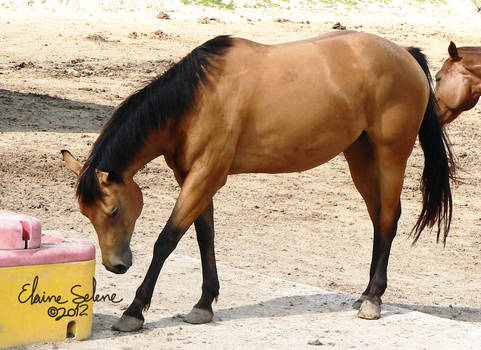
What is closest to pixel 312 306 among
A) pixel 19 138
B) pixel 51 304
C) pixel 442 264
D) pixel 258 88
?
pixel 258 88

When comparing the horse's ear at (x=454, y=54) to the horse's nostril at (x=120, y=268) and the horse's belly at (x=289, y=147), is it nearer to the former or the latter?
the horse's belly at (x=289, y=147)

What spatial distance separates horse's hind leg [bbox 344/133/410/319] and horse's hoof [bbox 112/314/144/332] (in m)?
1.33

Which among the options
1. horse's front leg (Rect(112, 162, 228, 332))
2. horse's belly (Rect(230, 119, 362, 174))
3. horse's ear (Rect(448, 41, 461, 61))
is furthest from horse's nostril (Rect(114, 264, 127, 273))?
horse's ear (Rect(448, 41, 461, 61))

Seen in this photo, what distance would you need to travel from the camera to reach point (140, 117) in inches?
194

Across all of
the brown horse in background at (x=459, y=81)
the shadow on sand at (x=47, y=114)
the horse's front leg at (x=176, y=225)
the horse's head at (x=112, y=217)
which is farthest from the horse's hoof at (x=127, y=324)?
the shadow on sand at (x=47, y=114)

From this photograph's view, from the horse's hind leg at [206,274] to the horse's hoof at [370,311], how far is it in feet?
2.75

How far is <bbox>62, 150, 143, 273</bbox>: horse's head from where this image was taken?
189 inches

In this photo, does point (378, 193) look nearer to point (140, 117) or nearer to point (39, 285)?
point (140, 117)

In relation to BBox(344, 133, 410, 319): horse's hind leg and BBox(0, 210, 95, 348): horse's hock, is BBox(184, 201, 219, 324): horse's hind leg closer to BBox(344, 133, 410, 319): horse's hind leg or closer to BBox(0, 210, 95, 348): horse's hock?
BBox(0, 210, 95, 348): horse's hock

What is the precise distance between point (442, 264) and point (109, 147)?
12.7ft

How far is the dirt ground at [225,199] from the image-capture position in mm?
6914

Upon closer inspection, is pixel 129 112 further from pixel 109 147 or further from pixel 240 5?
pixel 240 5

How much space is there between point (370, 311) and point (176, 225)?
124 centimetres

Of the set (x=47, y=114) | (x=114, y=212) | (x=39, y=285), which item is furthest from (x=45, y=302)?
(x=47, y=114)
